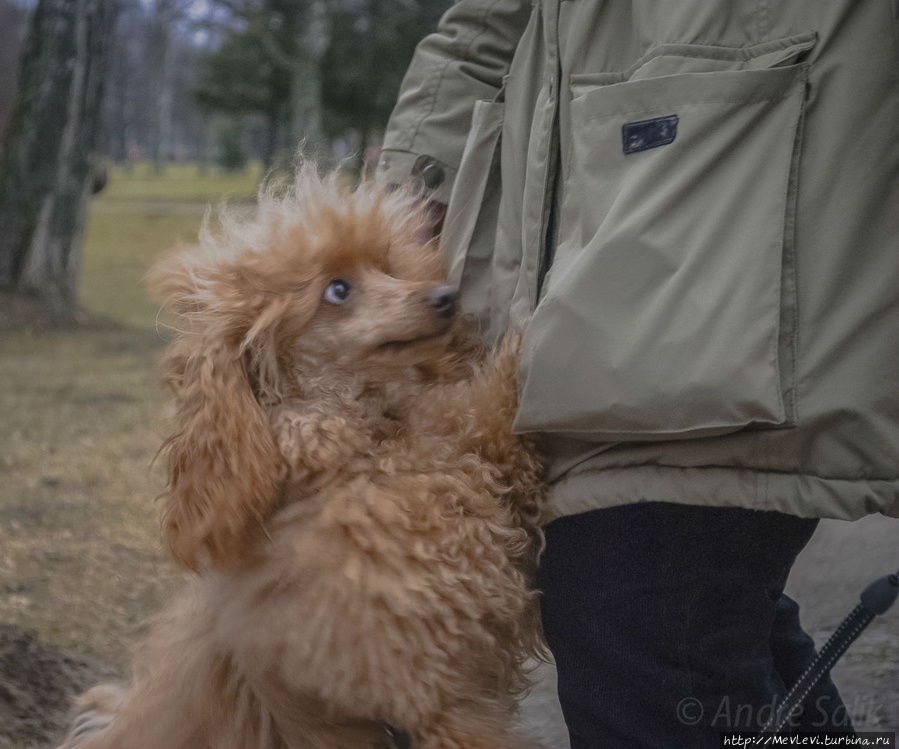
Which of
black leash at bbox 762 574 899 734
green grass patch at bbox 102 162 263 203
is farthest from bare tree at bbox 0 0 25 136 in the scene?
green grass patch at bbox 102 162 263 203

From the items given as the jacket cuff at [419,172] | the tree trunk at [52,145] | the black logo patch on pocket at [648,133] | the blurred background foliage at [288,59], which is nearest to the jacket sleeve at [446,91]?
the jacket cuff at [419,172]

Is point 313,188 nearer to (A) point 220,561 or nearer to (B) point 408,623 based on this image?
(A) point 220,561

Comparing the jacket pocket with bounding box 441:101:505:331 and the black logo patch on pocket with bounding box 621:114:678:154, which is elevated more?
the black logo patch on pocket with bounding box 621:114:678:154

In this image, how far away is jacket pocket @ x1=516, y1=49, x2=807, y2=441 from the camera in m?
1.28

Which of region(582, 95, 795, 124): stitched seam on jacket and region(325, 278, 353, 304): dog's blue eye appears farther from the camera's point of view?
region(325, 278, 353, 304): dog's blue eye

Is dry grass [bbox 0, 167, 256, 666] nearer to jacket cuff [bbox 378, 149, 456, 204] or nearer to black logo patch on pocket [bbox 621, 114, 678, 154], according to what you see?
jacket cuff [bbox 378, 149, 456, 204]

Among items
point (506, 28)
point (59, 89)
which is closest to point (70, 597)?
point (506, 28)

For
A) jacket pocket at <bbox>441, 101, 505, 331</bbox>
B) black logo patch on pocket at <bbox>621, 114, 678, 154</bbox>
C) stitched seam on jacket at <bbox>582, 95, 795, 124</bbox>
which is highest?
stitched seam on jacket at <bbox>582, 95, 795, 124</bbox>

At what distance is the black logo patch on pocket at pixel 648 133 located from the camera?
4.42ft

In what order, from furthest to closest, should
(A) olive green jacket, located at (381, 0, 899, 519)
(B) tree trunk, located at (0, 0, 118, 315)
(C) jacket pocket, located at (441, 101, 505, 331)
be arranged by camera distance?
(B) tree trunk, located at (0, 0, 118, 315) → (C) jacket pocket, located at (441, 101, 505, 331) → (A) olive green jacket, located at (381, 0, 899, 519)

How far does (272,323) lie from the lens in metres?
1.71

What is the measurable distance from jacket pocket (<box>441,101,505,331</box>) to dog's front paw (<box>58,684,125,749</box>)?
1069 millimetres

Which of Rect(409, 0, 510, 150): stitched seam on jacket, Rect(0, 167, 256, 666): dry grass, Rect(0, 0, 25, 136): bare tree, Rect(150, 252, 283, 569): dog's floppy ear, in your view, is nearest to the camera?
Rect(150, 252, 283, 569): dog's floppy ear

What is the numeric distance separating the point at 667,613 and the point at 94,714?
1.21 meters
